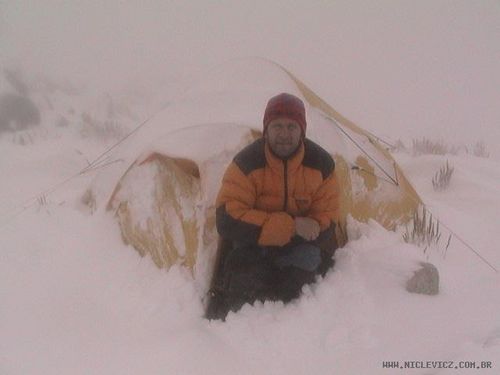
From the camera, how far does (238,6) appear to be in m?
21.1

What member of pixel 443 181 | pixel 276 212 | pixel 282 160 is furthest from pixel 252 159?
pixel 443 181

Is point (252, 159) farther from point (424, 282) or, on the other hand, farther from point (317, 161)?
point (424, 282)

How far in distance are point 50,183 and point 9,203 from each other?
2.01 ft

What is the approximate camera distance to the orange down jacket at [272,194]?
2.28m

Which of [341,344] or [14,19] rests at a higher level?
[14,19]

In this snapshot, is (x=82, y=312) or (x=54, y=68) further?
(x=54, y=68)

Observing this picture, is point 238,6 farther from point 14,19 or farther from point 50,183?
point 50,183

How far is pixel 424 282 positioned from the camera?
231 centimetres

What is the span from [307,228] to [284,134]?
0.53 m

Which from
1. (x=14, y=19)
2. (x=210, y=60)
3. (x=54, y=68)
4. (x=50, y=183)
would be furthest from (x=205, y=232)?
(x=14, y=19)

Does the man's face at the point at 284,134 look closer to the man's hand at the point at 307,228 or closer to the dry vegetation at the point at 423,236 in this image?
the man's hand at the point at 307,228

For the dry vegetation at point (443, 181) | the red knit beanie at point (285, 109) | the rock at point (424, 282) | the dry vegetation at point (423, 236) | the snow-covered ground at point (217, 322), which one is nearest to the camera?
the snow-covered ground at point (217, 322)

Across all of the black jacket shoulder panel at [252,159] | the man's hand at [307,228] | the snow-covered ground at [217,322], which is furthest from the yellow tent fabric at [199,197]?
the man's hand at [307,228]

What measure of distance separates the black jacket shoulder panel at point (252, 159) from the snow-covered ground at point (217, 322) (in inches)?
29.6
